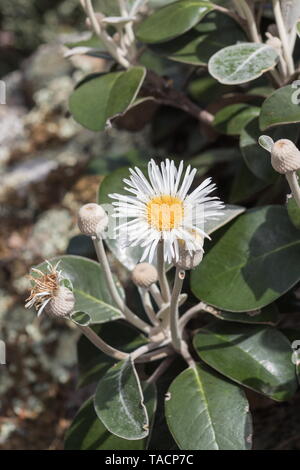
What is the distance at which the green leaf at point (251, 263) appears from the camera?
38.2 inches

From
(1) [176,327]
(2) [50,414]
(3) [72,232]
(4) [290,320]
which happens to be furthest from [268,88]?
(2) [50,414]

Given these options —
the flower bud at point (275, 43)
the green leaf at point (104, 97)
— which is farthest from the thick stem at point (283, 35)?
the green leaf at point (104, 97)

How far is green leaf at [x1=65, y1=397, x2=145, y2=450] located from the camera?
3.38 ft

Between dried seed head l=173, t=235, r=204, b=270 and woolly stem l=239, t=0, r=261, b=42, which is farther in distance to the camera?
woolly stem l=239, t=0, r=261, b=42

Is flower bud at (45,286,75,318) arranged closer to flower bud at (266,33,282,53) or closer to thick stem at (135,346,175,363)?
thick stem at (135,346,175,363)

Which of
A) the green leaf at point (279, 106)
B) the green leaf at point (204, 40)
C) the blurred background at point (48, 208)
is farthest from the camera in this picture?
the blurred background at point (48, 208)

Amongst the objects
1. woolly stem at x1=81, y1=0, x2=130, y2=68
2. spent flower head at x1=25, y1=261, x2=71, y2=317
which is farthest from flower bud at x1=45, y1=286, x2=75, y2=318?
woolly stem at x1=81, y1=0, x2=130, y2=68

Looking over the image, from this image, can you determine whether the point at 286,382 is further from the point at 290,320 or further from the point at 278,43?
the point at 278,43

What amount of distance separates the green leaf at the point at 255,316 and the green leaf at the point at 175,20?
510 mm

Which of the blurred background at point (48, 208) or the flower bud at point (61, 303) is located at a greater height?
the flower bud at point (61, 303)

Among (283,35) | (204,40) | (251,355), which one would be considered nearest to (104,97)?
(204,40)

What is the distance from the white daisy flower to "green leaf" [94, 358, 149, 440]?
231 millimetres

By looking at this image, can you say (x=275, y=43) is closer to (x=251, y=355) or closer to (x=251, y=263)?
(x=251, y=263)

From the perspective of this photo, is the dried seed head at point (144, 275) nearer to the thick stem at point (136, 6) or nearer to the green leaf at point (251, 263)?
the green leaf at point (251, 263)
